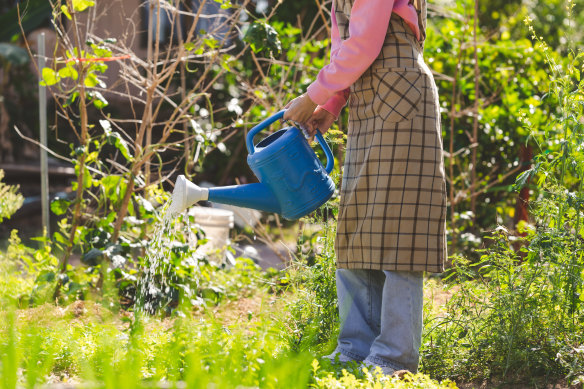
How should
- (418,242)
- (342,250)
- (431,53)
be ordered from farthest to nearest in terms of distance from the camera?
(431,53) < (342,250) < (418,242)

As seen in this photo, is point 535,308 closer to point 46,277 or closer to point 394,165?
point 394,165

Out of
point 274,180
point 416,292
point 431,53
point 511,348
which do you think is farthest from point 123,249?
point 431,53

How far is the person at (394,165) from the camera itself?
2.31m

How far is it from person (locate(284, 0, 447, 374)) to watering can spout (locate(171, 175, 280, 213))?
0.94 ft

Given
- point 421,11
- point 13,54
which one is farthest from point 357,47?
point 13,54

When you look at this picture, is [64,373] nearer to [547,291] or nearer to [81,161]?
[81,161]

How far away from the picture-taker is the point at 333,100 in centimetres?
259

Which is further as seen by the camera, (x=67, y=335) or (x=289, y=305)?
(x=289, y=305)

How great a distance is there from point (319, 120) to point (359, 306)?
0.68 metres

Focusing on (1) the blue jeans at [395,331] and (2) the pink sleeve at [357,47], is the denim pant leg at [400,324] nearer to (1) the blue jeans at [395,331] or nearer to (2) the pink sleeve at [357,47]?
(1) the blue jeans at [395,331]

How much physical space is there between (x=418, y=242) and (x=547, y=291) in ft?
1.63

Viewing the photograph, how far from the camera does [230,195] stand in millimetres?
2389

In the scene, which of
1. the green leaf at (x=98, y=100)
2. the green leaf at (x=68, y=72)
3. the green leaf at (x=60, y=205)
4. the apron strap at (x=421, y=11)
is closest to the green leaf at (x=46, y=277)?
the green leaf at (x=60, y=205)

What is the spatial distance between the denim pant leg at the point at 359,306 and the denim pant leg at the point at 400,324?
0.53 feet
